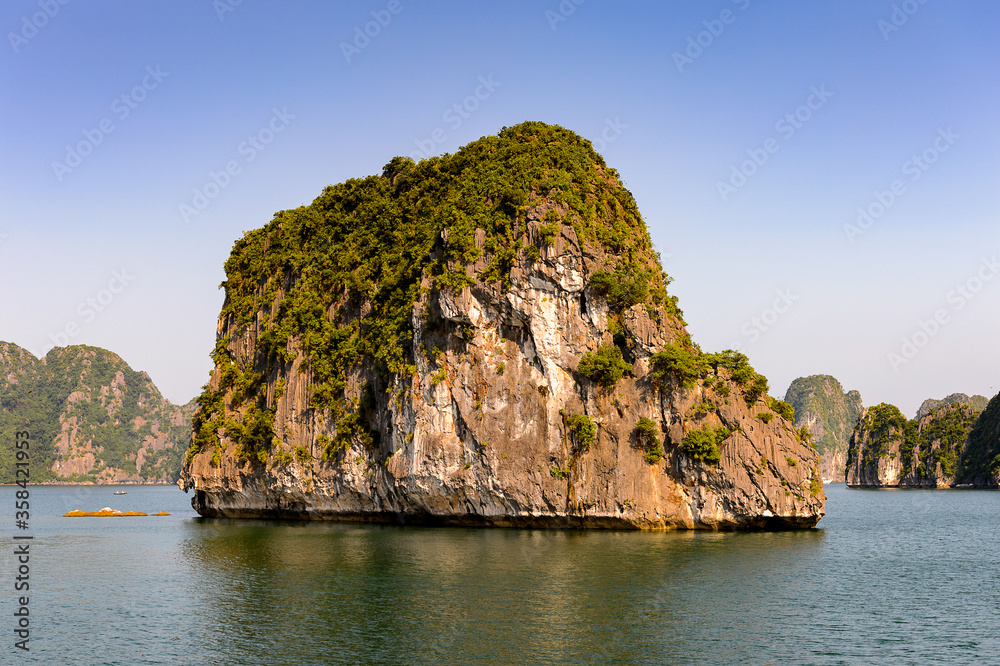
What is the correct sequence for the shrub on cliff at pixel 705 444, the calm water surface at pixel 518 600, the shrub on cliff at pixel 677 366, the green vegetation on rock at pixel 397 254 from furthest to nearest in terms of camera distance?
the green vegetation on rock at pixel 397 254
the shrub on cliff at pixel 677 366
the shrub on cliff at pixel 705 444
the calm water surface at pixel 518 600

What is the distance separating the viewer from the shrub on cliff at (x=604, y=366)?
167 ft

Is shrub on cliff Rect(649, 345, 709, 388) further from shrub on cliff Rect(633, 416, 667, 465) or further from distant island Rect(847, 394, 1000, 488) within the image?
distant island Rect(847, 394, 1000, 488)

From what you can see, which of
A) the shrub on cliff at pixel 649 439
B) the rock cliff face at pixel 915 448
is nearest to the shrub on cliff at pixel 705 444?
the shrub on cliff at pixel 649 439

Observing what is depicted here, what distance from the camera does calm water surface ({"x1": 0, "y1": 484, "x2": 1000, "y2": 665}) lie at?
21797 mm

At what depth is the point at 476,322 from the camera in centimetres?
5341

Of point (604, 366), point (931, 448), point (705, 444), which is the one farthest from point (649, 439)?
point (931, 448)

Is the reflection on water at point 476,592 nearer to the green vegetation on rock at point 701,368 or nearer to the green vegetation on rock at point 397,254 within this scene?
the green vegetation on rock at point 701,368

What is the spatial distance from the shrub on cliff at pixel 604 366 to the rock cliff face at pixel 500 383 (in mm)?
152

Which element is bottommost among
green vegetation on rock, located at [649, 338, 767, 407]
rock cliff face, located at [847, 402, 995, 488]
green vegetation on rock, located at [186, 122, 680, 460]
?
rock cliff face, located at [847, 402, 995, 488]

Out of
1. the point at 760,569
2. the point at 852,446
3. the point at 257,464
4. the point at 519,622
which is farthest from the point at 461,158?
the point at 852,446

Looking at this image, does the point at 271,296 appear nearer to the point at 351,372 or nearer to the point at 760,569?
the point at 351,372

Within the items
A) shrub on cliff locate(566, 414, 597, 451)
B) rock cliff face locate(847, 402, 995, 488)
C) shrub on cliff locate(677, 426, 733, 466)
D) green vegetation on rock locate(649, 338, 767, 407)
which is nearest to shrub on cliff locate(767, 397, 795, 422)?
green vegetation on rock locate(649, 338, 767, 407)

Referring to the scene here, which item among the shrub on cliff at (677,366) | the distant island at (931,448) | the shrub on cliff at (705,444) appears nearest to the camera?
the shrub on cliff at (705,444)

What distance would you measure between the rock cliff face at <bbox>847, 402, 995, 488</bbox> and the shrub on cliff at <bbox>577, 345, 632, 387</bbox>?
400 ft
